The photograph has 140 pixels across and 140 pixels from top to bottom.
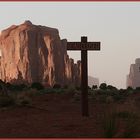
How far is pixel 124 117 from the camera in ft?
44.9

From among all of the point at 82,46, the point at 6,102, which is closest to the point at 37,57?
the point at 6,102

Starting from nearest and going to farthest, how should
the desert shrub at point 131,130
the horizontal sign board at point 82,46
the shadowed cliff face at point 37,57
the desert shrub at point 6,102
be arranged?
the desert shrub at point 131,130 → the horizontal sign board at point 82,46 → the desert shrub at point 6,102 → the shadowed cliff face at point 37,57

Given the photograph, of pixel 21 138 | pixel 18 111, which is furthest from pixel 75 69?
pixel 21 138

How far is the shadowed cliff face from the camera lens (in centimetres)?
10650

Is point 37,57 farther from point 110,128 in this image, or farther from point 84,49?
point 110,128

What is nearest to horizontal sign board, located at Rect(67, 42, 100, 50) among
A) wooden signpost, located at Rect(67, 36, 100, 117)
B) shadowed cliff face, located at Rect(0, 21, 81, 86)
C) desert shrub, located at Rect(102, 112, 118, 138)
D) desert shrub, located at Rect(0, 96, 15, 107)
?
wooden signpost, located at Rect(67, 36, 100, 117)

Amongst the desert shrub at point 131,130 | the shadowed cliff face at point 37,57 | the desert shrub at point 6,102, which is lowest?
the shadowed cliff face at point 37,57

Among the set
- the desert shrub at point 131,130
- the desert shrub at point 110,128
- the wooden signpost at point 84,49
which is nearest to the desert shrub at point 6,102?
the wooden signpost at point 84,49

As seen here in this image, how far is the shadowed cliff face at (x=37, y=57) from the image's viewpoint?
349ft

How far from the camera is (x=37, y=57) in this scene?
110 meters

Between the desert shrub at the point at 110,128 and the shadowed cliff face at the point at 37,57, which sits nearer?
the desert shrub at the point at 110,128

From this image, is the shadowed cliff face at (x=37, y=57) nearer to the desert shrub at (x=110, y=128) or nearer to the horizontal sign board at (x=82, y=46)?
the horizontal sign board at (x=82, y=46)

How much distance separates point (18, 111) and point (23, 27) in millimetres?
95868

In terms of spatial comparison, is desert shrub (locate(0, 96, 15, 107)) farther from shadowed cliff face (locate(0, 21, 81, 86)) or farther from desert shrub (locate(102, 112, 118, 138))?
shadowed cliff face (locate(0, 21, 81, 86))
